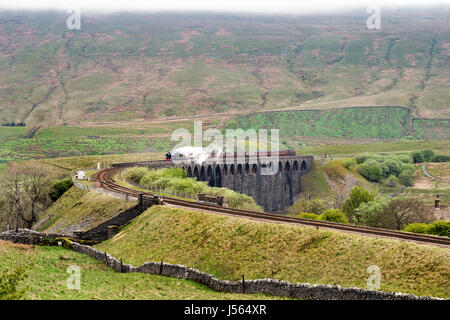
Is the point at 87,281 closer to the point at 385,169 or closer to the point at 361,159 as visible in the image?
the point at 385,169

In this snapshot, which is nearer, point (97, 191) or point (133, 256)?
point (133, 256)

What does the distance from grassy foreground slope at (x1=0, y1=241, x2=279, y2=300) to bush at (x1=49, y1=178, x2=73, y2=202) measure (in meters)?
51.3

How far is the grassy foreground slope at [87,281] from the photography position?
30.5 m

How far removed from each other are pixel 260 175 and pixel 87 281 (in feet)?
375

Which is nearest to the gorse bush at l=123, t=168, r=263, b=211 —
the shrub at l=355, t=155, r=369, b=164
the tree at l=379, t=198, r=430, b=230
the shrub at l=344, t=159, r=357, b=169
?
the tree at l=379, t=198, r=430, b=230

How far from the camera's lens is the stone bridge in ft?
424

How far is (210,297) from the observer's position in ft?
105

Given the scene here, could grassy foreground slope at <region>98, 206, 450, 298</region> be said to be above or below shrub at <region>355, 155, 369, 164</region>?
above

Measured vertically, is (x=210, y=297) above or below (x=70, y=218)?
above

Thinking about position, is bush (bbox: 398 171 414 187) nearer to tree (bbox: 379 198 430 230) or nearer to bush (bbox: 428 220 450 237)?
tree (bbox: 379 198 430 230)

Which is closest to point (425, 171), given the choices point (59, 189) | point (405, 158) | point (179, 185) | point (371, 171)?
point (371, 171)
